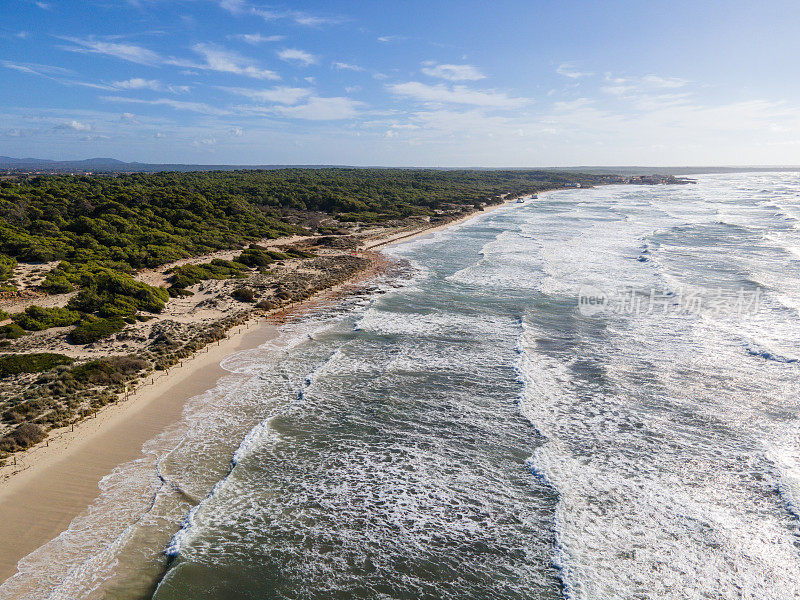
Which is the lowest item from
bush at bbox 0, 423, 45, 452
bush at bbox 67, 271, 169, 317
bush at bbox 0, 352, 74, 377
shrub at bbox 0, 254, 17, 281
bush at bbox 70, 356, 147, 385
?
bush at bbox 0, 423, 45, 452

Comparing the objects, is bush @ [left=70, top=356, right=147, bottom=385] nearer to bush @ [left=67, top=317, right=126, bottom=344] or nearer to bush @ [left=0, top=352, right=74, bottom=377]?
bush @ [left=0, top=352, right=74, bottom=377]

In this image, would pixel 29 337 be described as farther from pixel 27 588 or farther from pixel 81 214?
pixel 81 214

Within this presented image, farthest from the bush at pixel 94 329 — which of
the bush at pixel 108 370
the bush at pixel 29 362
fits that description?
the bush at pixel 108 370

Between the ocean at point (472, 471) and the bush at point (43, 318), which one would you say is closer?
the ocean at point (472, 471)

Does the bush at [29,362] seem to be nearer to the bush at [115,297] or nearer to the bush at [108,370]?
the bush at [108,370]

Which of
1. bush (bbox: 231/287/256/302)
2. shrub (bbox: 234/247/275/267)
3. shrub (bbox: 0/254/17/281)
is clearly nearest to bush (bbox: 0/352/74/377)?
bush (bbox: 231/287/256/302)

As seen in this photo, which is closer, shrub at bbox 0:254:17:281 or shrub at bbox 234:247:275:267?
shrub at bbox 0:254:17:281

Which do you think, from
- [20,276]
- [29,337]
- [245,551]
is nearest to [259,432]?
[245,551]
